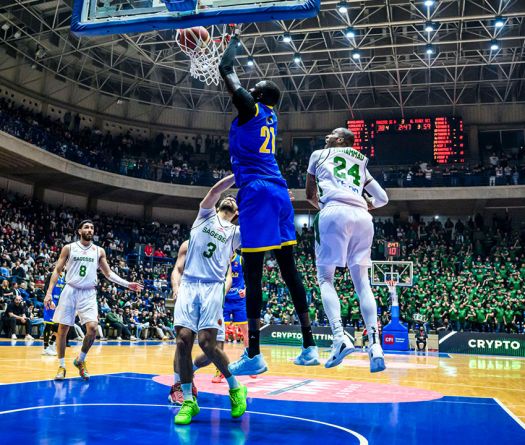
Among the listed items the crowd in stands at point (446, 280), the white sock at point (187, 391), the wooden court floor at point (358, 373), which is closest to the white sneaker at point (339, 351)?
the white sock at point (187, 391)

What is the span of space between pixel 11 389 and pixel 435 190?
26.4 m

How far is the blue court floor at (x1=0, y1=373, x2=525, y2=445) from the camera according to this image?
4.26m

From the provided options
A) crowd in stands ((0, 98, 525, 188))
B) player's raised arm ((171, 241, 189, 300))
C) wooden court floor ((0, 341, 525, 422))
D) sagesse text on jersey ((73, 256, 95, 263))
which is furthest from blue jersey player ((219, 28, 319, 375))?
crowd in stands ((0, 98, 525, 188))

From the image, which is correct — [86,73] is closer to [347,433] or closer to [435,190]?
[435,190]

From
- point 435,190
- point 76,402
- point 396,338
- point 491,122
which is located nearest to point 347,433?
point 76,402

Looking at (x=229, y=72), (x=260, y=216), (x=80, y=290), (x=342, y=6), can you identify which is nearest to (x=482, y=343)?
(x=342, y=6)

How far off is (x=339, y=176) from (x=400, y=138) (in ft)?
85.0

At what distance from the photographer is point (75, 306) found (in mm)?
8078

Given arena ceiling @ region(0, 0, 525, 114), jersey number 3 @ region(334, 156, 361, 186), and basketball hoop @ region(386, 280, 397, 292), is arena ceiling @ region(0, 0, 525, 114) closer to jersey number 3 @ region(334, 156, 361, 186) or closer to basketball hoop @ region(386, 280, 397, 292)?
basketball hoop @ region(386, 280, 397, 292)

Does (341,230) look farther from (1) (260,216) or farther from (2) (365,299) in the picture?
(1) (260,216)

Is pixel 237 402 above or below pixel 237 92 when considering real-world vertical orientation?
below

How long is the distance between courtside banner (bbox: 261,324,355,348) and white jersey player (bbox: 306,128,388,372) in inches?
613

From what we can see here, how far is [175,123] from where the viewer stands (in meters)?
34.8

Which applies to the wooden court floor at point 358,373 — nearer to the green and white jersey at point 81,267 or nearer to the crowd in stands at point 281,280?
the green and white jersey at point 81,267
